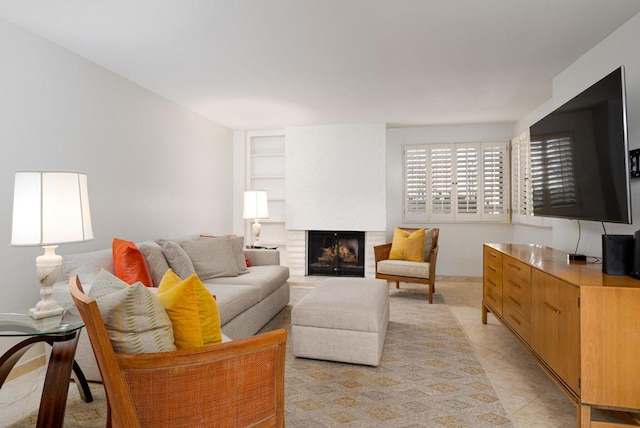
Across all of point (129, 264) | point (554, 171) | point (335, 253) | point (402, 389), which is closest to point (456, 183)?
point (335, 253)

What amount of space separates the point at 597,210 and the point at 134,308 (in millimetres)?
2699

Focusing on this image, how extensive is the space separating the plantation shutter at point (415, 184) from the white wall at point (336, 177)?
556mm

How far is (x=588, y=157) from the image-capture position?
7.97ft

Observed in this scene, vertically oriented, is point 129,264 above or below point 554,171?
below

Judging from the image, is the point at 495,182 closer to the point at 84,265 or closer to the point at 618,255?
the point at 618,255

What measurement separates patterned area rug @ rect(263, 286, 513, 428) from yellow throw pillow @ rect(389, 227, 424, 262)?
65.2 inches

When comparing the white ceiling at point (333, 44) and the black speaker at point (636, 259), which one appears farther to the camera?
the white ceiling at point (333, 44)

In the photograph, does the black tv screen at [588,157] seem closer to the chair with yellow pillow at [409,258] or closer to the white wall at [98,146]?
the chair with yellow pillow at [409,258]

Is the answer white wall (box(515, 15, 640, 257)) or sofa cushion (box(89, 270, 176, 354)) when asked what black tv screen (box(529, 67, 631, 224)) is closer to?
white wall (box(515, 15, 640, 257))

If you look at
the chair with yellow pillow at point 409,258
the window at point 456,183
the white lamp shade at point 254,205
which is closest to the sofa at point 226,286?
the white lamp shade at point 254,205

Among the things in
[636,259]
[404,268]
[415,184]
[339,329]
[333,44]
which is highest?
[333,44]

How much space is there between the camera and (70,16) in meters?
2.56

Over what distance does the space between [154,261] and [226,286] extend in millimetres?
654

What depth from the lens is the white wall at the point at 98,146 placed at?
8.81 feet
